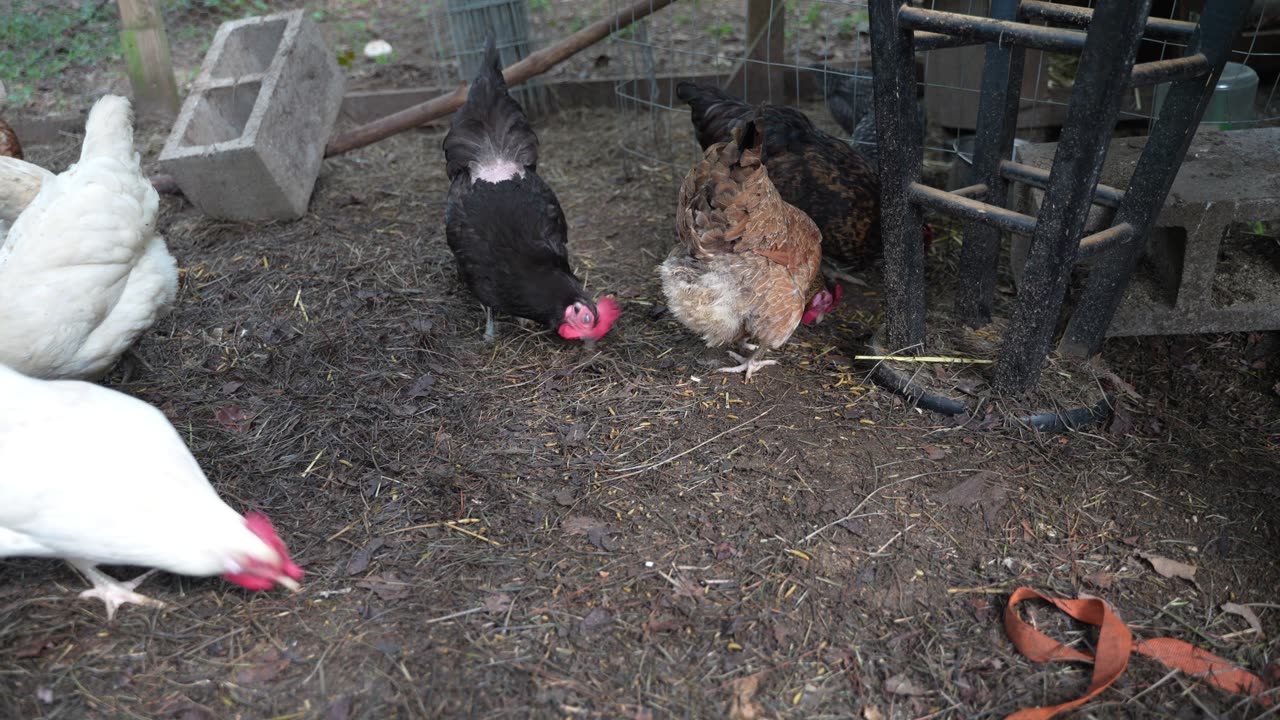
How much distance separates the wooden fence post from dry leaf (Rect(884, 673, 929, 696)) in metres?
6.00

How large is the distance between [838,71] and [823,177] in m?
1.64

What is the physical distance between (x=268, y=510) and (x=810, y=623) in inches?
76.4

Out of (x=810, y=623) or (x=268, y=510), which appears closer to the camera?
(x=810, y=623)

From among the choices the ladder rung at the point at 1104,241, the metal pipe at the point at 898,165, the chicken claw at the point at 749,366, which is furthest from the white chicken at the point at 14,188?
the ladder rung at the point at 1104,241

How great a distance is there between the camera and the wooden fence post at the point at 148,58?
534 cm

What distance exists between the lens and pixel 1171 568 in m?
2.55

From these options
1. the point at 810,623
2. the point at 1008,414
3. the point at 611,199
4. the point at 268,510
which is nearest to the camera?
the point at 810,623

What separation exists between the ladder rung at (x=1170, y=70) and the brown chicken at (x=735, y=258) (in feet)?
4.19

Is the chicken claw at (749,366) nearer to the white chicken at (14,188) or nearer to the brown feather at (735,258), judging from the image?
the brown feather at (735,258)

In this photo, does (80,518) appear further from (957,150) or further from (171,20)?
(171,20)

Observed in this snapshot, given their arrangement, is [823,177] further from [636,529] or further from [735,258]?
[636,529]

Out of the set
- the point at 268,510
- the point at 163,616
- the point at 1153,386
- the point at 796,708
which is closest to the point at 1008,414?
the point at 1153,386

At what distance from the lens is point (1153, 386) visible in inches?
131

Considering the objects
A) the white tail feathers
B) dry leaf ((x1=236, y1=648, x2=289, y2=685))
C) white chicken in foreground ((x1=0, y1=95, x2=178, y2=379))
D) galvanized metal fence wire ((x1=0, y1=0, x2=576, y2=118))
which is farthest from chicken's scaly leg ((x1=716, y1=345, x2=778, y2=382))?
galvanized metal fence wire ((x1=0, y1=0, x2=576, y2=118))
